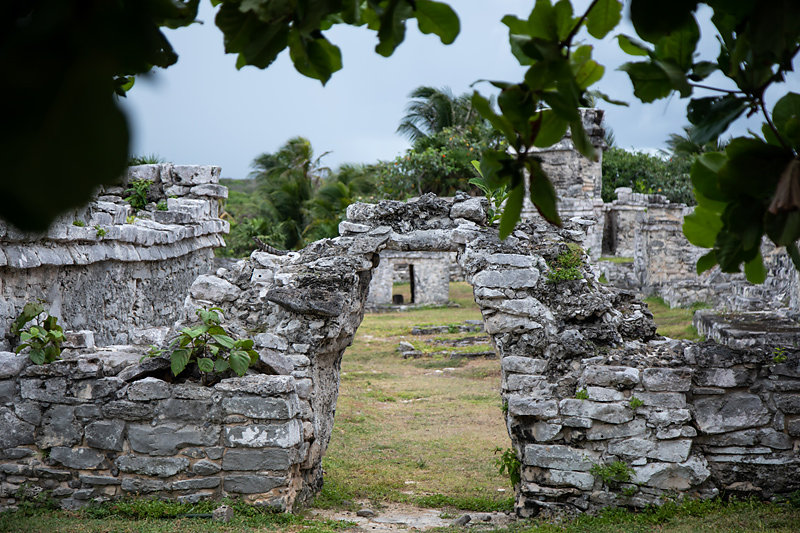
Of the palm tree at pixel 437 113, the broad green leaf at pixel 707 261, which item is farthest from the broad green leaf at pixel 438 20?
the palm tree at pixel 437 113

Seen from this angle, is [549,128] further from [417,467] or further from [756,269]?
[417,467]

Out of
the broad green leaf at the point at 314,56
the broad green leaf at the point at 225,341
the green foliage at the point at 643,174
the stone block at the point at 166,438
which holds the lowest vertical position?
the stone block at the point at 166,438

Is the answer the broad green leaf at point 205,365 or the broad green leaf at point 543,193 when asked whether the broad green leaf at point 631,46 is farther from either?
the broad green leaf at point 205,365

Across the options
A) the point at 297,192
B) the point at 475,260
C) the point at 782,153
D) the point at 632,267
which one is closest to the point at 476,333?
the point at 632,267

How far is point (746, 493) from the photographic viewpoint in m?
5.43

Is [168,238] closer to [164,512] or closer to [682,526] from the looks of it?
[164,512]

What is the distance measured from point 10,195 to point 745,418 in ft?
18.7

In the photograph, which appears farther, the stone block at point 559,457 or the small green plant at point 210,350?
the stone block at point 559,457

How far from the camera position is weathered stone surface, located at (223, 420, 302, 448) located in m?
5.39

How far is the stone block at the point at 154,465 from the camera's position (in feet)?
17.7

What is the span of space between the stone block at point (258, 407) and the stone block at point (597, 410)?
217 centimetres

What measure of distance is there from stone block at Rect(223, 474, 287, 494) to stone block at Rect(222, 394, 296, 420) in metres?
0.47

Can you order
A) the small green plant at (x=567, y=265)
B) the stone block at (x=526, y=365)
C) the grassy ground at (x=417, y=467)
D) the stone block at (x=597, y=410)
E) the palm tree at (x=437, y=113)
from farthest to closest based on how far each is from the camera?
the palm tree at (x=437, y=113) < the small green plant at (x=567, y=265) < the stone block at (x=526, y=365) < the stone block at (x=597, y=410) < the grassy ground at (x=417, y=467)

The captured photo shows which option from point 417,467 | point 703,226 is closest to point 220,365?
point 417,467
